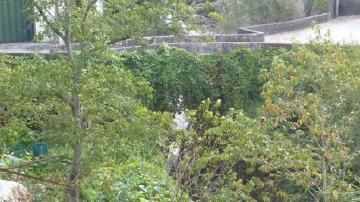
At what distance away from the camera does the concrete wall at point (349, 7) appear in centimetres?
2658

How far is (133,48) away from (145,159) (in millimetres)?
5321

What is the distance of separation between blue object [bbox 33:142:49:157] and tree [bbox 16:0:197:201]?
2.25 meters

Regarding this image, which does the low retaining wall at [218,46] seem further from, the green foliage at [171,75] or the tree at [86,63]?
the tree at [86,63]

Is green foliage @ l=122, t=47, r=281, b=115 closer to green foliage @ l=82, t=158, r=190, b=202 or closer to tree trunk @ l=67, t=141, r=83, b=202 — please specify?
green foliage @ l=82, t=158, r=190, b=202

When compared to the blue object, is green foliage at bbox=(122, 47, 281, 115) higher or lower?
higher

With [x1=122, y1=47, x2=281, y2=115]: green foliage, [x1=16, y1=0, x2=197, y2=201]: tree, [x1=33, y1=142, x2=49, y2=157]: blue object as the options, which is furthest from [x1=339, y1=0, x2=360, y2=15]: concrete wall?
[x1=16, y1=0, x2=197, y2=201]: tree

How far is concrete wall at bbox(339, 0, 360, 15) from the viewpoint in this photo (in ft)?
87.2

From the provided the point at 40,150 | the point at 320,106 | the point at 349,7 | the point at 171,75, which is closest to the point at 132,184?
the point at 40,150

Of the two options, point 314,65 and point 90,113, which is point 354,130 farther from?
point 90,113

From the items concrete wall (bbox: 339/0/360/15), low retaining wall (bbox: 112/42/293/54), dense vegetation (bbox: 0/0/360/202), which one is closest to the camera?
dense vegetation (bbox: 0/0/360/202)

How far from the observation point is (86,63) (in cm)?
741

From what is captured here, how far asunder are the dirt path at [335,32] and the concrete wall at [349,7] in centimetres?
61

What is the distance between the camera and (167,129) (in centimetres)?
795

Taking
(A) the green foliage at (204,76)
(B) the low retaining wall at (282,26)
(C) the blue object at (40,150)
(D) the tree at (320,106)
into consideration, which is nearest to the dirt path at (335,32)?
(B) the low retaining wall at (282,26)
